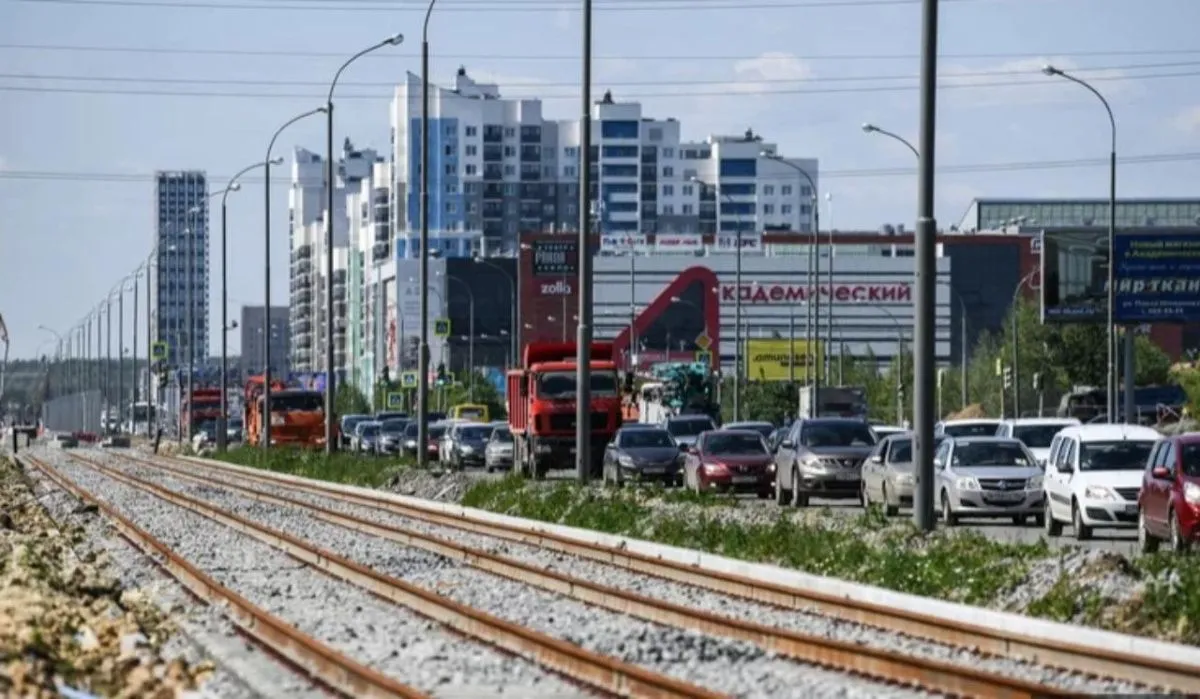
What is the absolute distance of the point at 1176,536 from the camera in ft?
98.5

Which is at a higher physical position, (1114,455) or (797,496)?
→ (1114,455)

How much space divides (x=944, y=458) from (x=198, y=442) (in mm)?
76830

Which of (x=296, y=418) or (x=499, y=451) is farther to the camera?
(x=296, y=418)

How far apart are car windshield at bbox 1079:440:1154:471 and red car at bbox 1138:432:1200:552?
2.91 m

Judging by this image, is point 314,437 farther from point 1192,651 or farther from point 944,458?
point 1192,651

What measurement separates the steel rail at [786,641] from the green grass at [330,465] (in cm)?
2654

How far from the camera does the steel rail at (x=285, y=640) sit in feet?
55.8

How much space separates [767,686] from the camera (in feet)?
57.2

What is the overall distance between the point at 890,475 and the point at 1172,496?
11.9 m

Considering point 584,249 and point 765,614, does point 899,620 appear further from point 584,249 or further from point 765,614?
point 584,249

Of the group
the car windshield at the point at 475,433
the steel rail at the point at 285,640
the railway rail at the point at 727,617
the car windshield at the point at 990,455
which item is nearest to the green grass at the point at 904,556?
the railway rail at the point at 727,617

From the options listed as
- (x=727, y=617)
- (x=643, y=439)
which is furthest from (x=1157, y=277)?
(x=727, y=617)

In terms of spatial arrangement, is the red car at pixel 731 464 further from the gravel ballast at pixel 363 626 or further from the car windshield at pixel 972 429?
the gravel ballast at pixel 363 626

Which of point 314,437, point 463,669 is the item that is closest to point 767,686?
point 463,669
